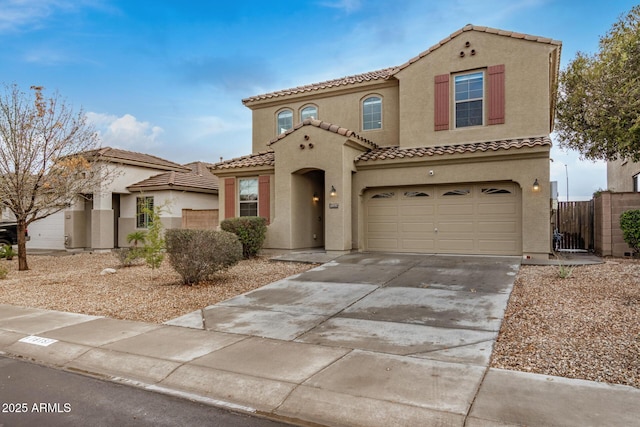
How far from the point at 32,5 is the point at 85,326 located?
10730mm

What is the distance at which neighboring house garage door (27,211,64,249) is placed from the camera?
20.8 metres

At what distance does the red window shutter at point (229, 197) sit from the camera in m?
16.7

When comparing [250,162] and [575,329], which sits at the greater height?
[250,162]

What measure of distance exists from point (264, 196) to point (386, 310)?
9.55m

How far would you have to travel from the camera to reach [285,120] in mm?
18188

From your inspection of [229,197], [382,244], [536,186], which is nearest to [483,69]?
[536,186]

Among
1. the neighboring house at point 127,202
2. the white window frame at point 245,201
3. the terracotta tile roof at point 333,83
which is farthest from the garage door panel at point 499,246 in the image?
the neighboring house at point 127,202

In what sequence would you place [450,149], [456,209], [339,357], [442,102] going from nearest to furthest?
1. [339,357]
2. [450,149]
3. [456,209]
4. [442,102]

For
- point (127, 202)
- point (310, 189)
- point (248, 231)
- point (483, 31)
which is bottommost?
point (248, 231)

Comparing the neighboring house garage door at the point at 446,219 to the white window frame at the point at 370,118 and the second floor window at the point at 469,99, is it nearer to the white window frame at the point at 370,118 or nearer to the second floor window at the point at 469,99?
the second floor window at the point at 469,99

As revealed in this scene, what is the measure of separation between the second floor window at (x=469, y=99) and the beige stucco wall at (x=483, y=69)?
198mm

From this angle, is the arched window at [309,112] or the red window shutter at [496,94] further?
the arched window at [309,112]

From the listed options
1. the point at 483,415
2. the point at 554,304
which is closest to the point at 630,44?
the point at 554,304

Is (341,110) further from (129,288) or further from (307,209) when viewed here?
(129,288)
